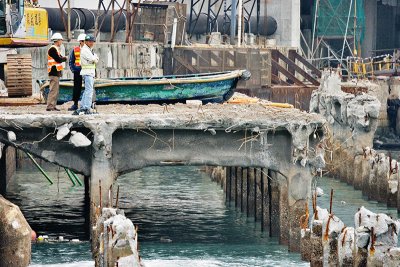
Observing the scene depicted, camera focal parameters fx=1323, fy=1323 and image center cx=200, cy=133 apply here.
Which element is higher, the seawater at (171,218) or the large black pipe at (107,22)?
the large black pipe at (107,22)

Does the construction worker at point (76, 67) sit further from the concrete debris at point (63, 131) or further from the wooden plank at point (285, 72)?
the wooden plank at point (285, 72)

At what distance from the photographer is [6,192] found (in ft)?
158

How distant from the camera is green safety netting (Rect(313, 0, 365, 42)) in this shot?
89.6 metres

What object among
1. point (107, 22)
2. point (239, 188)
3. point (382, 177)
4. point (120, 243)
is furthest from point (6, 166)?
point (107, 22)

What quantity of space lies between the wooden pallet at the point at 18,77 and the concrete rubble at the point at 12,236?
15.2 metres

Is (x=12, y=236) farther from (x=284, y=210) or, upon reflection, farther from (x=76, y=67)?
(x=284, y=210)

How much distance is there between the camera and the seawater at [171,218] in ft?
114

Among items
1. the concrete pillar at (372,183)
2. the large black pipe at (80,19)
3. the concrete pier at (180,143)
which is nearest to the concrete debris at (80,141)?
the concrete pier at (180,143)

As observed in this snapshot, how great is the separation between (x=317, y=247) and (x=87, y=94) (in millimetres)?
8991

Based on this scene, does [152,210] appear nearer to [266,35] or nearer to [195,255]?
[195,255]

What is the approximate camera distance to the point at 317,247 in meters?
28.2

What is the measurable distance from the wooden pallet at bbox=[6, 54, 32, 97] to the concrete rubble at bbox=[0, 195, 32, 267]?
50.0 feet

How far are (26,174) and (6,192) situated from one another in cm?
733

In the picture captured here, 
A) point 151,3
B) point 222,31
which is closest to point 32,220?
point 151,3
